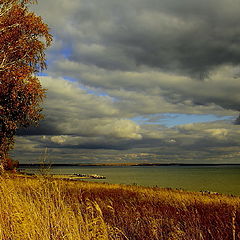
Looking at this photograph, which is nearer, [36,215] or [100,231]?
[100,231]

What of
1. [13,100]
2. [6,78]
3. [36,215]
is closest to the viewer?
[36,215]

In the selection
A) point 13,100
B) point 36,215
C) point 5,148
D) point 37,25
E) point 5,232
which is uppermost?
point 37,25

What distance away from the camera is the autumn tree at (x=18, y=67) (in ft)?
49.5

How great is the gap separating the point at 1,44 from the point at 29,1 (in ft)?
10.4

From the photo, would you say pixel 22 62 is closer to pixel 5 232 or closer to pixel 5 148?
pixel 5 148

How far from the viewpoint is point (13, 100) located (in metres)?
15.8

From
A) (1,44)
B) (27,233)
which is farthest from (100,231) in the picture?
(1,44)

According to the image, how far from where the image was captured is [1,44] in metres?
15.2

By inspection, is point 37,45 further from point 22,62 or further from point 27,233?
point 27,233

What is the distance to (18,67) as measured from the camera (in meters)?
15.5

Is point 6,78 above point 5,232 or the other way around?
above

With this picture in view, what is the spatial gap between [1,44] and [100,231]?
12.9 meters

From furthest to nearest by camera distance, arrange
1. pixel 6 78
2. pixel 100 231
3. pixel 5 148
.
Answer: pixel 5 148 < pixel 6 78 < pixel 100 231

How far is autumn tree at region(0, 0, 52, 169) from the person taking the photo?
49.5ft
